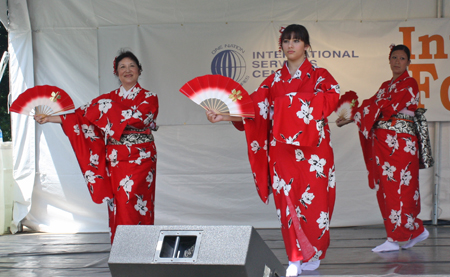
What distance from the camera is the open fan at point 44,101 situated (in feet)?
10.7

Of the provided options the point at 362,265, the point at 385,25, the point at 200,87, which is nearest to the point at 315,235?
the point at 362,265

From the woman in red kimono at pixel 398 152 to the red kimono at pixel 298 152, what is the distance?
94 cm

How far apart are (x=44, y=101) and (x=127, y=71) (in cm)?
62

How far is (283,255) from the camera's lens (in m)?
3.48

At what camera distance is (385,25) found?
4566 millimetres

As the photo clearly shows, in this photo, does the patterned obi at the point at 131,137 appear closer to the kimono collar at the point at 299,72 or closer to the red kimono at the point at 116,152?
the red kimono at the point at 116,152

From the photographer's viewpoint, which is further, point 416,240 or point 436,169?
point 436,169

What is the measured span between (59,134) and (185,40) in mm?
1556

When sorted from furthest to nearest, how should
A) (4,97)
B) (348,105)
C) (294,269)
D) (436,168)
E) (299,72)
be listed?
(4,97), (436,168), (348,105), (299,72), (294,269)

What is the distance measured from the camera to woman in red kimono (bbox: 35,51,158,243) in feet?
10.7

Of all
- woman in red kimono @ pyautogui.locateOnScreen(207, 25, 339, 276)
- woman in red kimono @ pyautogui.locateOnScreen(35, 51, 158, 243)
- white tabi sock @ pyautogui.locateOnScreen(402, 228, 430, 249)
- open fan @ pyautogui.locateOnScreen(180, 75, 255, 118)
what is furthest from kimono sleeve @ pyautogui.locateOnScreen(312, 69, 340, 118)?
white tabi sock @ pyautogui.locateOnScreen(402, 228, 430, 249)

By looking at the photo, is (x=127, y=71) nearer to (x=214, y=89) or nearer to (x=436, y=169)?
(x=214, y=89)

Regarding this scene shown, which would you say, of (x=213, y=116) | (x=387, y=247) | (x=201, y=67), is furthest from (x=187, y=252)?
(x=201, y=67)

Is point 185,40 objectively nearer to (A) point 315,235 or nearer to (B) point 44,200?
(B) point 44,200
